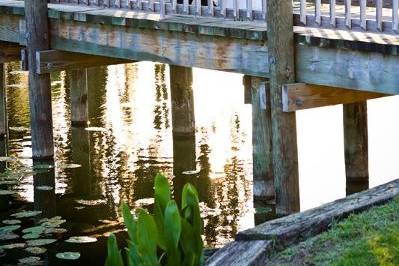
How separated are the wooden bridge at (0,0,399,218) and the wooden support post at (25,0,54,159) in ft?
0.04

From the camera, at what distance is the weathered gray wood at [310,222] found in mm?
6773

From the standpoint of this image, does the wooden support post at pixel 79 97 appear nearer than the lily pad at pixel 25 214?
No

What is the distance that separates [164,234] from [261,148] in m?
6.03

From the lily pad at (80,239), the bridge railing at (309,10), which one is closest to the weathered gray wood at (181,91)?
the bridge railing at (309,10)

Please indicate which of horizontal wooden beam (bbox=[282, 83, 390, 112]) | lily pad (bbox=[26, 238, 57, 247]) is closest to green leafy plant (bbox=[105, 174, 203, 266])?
horizontal wooden beam (bbox=[282, 83, 390, 112])

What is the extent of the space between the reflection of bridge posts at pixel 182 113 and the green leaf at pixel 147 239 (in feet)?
29.6

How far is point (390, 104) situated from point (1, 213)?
8.49m

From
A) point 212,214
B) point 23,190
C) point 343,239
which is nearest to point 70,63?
point 23,190

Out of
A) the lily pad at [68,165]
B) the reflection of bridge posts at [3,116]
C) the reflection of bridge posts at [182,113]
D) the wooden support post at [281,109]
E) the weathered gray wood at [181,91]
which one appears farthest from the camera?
the reflection of bridge posts at [3,116]

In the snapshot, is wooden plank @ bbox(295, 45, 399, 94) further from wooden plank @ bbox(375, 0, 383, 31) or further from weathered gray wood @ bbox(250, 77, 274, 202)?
weathered gray wood @ bbox(250, 77, 274, 202)

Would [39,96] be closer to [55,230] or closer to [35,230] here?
[55,230]

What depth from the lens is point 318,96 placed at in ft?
38.4

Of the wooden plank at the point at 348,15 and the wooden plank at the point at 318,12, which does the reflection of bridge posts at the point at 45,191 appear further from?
the wooden plank at the point at 348,15

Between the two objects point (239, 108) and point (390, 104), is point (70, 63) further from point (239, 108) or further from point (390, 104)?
point (390, 104)
